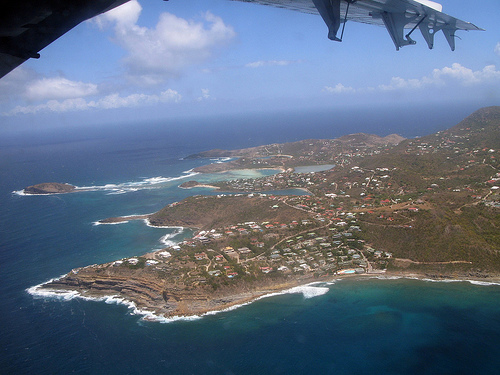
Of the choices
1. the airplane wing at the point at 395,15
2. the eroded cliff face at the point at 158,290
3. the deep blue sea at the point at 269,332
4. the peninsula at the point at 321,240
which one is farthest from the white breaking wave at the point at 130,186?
the airplane wing at the point at 395,15

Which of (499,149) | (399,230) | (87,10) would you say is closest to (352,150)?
(499,149)

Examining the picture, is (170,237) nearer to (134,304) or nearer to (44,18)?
(134,304)

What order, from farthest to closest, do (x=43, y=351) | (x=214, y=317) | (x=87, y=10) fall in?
(x=214, y=317)
(x=43, y=351)
(x=87, y=10)

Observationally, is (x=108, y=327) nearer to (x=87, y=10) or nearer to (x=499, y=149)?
(x=87, y=10)

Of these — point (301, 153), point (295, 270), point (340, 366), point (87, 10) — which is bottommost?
point (340, 366)

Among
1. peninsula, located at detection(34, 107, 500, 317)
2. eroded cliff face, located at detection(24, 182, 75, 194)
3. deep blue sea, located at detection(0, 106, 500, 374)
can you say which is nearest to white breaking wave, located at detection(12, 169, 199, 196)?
eroded cliff face, located at detection(24, 182, 75, 194)

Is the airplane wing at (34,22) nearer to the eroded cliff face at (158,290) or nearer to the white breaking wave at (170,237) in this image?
the eroded cliff face at (158,290)

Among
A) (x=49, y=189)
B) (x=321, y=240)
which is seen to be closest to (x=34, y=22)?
(x=321, y=240)
